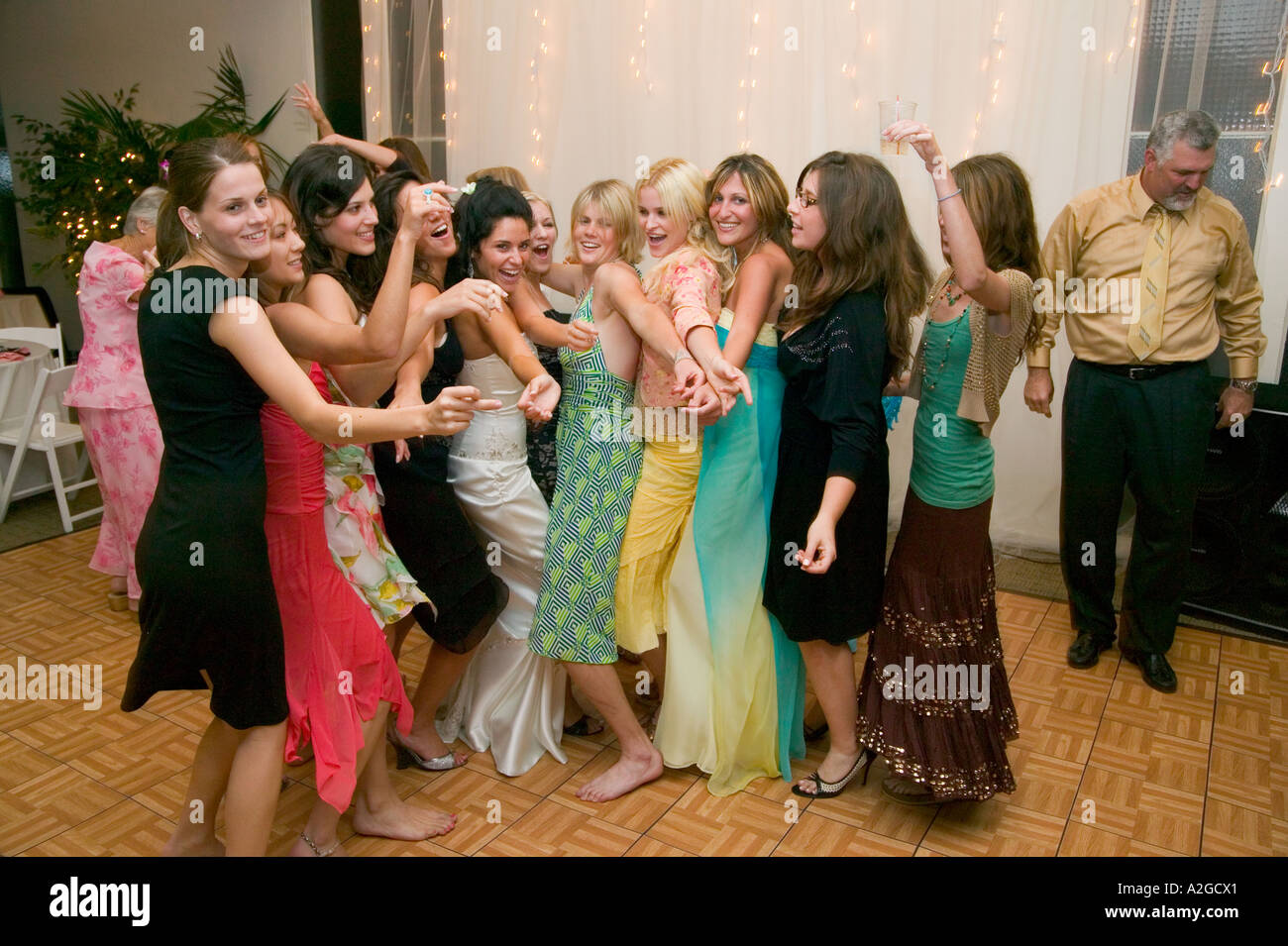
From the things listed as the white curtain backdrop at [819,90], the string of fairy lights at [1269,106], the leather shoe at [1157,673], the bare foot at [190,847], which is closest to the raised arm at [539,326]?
the bare foot at [190,847]

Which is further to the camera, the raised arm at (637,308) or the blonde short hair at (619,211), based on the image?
the blonde short hair at (619,211)

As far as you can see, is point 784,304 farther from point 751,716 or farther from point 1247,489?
point 1247,489

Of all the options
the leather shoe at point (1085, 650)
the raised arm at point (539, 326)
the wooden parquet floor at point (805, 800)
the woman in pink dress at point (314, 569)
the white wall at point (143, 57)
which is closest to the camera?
the woman in pink dress at point (314, 569)

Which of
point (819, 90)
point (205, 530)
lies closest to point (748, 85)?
point (819, 90)

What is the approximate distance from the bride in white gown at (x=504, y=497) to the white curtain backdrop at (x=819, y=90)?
1.89 m

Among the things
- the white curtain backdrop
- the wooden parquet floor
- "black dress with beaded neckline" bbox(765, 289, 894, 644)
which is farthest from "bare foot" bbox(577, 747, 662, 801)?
the white curtain backdrop

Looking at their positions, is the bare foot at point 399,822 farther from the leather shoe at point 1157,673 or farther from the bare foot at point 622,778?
the leather shoe at point 1157,673

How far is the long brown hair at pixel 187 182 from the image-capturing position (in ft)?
5.89

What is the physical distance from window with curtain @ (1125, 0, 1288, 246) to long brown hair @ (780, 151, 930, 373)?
75.8 inches

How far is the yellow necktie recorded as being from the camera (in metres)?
3.04

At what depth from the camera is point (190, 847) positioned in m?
2.17

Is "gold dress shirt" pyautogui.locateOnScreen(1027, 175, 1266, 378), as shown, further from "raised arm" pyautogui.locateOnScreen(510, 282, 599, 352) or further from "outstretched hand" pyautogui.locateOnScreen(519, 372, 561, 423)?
"outstretched hand" pyautogui.locateOnScreen(519, 372, 561, 423)

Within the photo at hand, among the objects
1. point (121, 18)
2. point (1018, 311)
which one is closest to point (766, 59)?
point (1018, 311)

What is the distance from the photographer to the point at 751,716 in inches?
100
